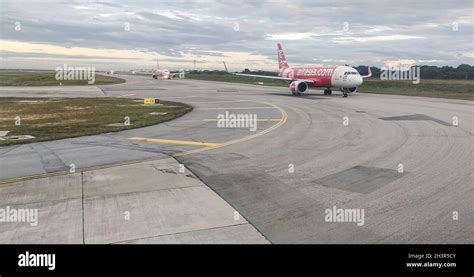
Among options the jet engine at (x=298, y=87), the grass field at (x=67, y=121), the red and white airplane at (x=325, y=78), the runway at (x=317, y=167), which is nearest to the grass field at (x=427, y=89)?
the red and white airplane at (x=325, y=78)

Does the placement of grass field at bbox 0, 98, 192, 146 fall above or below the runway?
above

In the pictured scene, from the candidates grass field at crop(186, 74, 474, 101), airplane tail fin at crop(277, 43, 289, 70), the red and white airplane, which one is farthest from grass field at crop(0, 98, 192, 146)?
grass field at crop(186, 74, 474, 101)

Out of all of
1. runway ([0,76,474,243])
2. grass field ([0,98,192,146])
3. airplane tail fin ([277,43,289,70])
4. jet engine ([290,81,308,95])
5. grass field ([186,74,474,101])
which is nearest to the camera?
runway ([0,76,474,243])

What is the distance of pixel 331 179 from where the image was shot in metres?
10.1

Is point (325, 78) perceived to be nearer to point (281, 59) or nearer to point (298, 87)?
point (298, 87)

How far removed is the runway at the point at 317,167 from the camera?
7.07 meters

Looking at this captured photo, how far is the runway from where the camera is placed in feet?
23.2

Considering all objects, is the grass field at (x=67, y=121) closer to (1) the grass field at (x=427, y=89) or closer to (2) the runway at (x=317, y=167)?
(2) the runway at (x=317, y=167)

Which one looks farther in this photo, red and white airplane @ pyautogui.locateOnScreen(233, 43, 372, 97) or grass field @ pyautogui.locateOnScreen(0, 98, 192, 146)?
red and white airplane @ pyautogui.locateOnScreen(233, 43, 372, 97)

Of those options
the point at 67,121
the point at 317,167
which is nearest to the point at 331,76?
the point at 67,121

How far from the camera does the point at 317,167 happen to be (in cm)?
1137

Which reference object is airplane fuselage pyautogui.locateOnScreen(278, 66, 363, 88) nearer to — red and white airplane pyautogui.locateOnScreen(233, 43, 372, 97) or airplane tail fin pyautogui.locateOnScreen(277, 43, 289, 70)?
red and white airplane pyautogui.locateOnScreen(233, 43, 372, 97)

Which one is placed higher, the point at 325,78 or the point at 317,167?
the point at 325,78

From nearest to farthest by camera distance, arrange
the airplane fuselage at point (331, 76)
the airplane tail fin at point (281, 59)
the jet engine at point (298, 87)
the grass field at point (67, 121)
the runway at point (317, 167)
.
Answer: the runway at point (317, 167) → the grass field at point (67, 121) → the airplane fuselage at point (331, 76) → the jet engine at point (298, 87) → the airplane tail fin at point (281, 59)
